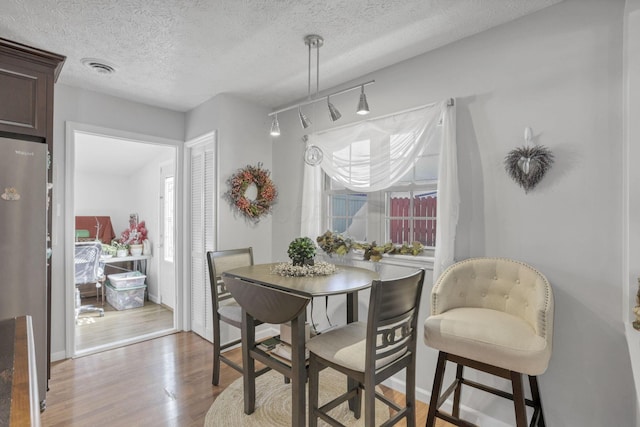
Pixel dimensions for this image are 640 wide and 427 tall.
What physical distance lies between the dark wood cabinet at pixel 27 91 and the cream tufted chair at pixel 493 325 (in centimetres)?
258

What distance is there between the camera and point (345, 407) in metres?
2.35

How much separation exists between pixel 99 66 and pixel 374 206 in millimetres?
2543

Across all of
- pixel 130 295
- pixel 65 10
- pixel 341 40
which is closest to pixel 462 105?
pixel 341 40

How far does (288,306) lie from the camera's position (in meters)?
1.77

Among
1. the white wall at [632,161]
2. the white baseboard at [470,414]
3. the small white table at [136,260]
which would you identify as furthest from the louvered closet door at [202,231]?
the white wall at [632,161]

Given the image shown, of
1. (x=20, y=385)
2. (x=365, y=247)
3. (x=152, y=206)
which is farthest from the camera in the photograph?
(x=152, y=206)

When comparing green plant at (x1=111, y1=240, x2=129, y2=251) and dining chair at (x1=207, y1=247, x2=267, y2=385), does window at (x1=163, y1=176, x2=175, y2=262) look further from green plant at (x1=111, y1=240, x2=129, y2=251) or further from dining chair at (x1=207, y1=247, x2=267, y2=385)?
dining chair at (x1=207, y1=247, x2=267, y2=385)

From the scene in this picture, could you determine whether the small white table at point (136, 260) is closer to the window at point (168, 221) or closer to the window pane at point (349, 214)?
the window at point (168, 221)

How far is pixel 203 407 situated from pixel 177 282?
1802 mm

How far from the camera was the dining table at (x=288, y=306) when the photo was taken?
1809 mm

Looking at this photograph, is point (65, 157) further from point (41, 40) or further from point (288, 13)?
point (288, 13)

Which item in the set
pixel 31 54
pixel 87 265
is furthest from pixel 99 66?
pixel 87 265

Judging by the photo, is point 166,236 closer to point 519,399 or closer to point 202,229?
point 202,229

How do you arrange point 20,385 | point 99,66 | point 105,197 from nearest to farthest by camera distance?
point 20,385 < point 99,66 < point 105,197
